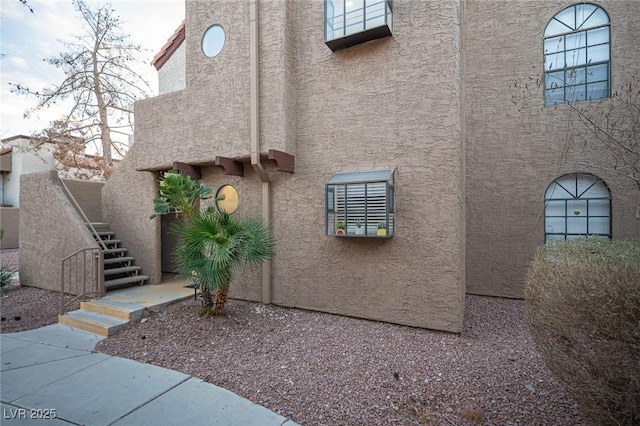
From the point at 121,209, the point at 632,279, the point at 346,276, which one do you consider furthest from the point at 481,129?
the point at 121,209

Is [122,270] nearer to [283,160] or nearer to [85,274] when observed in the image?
[85,274]

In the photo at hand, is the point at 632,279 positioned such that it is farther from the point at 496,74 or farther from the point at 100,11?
the point at 100,11

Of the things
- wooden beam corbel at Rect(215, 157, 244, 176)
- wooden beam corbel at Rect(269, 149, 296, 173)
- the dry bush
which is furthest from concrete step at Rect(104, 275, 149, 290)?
the dry bush

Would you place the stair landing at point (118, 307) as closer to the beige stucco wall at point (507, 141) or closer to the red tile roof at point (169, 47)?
the beige stucco wall at point (507, 141)

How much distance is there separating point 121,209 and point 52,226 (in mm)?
1493

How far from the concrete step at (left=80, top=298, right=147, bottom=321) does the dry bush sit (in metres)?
5.84

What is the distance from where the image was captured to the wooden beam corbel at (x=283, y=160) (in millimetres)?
5699

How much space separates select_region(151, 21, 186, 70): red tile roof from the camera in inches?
449

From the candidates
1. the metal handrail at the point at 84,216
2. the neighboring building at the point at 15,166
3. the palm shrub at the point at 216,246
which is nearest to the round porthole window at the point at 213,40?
the palm shrub at the point at 216,246

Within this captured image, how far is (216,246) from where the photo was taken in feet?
16.0

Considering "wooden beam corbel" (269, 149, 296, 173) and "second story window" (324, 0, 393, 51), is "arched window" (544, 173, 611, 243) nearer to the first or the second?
"second story window" (324, 0, 393, 51)

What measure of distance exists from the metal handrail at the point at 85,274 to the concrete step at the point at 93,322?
606mm

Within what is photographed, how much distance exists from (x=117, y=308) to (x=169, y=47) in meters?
10.1

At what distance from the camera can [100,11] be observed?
12.2 metres
